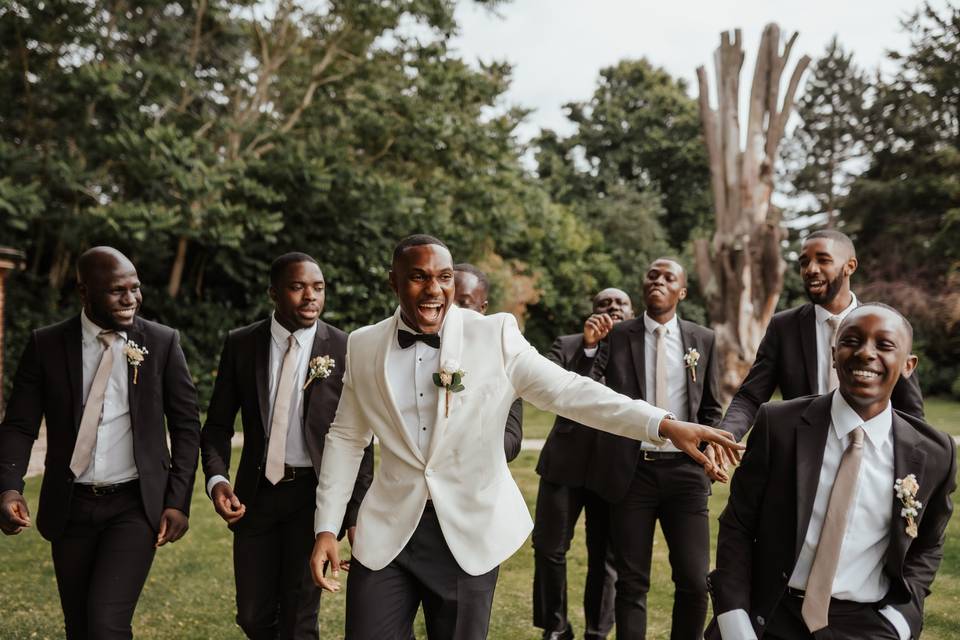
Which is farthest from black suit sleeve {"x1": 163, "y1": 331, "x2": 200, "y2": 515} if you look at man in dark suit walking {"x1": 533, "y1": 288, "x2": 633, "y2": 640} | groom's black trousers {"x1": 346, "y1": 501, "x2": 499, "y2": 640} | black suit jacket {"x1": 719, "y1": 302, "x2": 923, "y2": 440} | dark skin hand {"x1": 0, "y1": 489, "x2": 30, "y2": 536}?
black suit jacket {"x1": 719, "y1": 302, "x2": 923, "y2": 440}

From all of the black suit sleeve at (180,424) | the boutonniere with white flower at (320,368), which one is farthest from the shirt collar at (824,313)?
the black suit sleeve at (180,424)

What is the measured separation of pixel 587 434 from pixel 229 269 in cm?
1541

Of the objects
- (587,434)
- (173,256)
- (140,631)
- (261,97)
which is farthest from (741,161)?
(140,631)

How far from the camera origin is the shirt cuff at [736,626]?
2.74 m

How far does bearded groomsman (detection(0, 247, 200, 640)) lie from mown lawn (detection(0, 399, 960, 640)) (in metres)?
2.17

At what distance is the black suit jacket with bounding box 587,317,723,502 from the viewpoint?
4.78 m

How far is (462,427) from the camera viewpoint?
9.74ft

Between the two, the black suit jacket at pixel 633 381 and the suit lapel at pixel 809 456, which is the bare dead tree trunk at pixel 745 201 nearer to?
the black suit jacket at pixel 633 381

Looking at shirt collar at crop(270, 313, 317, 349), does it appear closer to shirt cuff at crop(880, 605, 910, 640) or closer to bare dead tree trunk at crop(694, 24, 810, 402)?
shirt cuff at crop(880, 605, 910, 640)

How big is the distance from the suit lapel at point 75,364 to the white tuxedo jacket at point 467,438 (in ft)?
4.54

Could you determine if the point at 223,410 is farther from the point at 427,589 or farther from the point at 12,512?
the point at 427,589

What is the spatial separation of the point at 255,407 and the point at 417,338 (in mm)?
1584

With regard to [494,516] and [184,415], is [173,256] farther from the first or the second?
[494,516]

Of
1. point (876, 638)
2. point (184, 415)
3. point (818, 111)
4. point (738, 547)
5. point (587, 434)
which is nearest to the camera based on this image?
point (876, 638)
